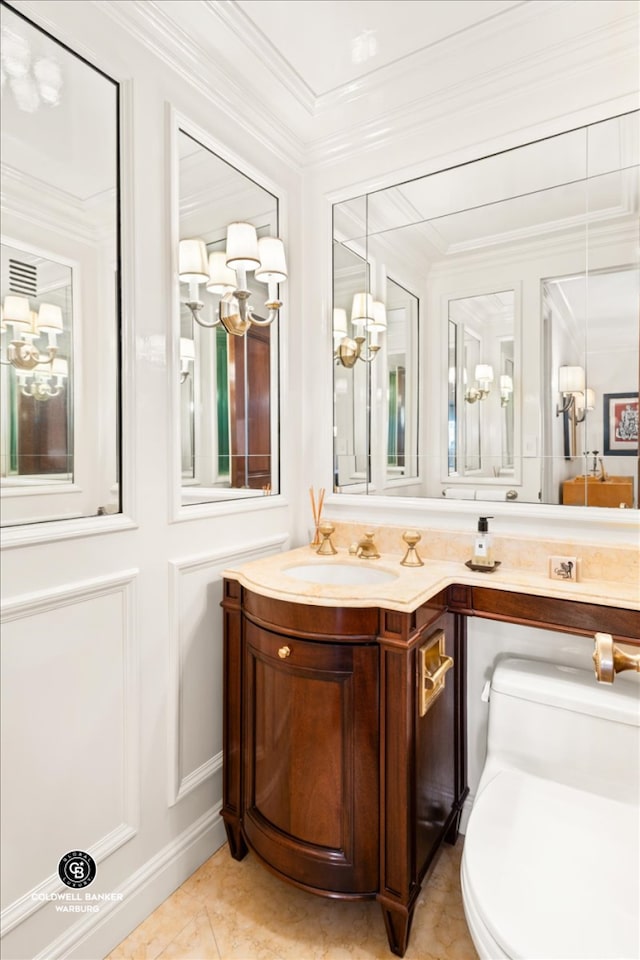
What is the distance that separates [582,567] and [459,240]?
1.16 meters

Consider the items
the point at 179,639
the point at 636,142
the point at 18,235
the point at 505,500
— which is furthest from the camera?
the point at 505,500

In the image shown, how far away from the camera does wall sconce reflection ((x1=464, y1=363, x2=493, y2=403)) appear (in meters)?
1.71

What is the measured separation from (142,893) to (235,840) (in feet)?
1.01

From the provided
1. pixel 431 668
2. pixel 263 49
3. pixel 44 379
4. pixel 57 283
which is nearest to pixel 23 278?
pixel 57 283

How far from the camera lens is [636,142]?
1.47m

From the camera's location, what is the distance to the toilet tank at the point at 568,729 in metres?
1.28

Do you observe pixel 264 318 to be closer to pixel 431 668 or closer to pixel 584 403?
pixel 584 403

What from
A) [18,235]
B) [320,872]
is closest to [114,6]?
[18,235]

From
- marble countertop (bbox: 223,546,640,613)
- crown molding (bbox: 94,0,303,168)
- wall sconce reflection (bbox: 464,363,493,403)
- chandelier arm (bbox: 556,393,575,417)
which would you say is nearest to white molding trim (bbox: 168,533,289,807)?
marble countertop (bbox: 223,546,640,613)

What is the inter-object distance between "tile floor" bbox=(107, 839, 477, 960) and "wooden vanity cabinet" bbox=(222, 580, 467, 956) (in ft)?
0.42

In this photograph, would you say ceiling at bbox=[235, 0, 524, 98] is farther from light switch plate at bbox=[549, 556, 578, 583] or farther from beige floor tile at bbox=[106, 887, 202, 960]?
beige floor tile at bbox=[106, 887, 202, 960]

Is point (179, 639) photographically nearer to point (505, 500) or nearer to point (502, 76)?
point (505, 500)

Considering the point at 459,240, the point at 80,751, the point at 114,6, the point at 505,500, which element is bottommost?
the point at 80,751

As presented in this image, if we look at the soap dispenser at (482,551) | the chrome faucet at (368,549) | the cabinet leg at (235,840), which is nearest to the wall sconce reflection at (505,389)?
the soap dispenser at (482,551)
